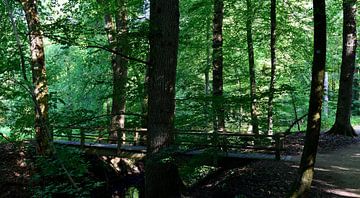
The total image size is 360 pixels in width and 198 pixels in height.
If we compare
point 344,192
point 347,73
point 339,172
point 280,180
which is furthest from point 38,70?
point 347,73

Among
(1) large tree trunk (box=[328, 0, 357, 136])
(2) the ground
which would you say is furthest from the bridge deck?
(1) large tree trunk (box=[328, 0, 357, 136])

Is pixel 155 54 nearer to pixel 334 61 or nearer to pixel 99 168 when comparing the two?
pixel 99 168

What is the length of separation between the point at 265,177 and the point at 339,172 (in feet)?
7.00

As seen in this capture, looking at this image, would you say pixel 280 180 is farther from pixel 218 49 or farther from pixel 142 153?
pixel 142 153

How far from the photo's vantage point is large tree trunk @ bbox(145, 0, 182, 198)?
703cm

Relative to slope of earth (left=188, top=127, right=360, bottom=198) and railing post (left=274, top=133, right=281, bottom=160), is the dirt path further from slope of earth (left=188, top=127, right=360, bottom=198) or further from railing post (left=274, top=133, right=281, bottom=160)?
railing post (left=274, top=133, right=281, bottom=160)

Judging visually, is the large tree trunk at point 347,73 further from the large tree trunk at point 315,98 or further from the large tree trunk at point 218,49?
the large tree trunk at point 315,98

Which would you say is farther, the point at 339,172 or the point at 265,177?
the point at 339,172

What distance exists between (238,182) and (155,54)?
4.06 m

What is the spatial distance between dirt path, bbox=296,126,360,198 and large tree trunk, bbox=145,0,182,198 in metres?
3.71

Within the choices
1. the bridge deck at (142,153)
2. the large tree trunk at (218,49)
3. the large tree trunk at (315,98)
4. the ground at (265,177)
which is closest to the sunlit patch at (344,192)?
the ground at (265,177)

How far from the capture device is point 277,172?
8914 mm

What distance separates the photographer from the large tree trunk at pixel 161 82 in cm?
703

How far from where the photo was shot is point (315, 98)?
245 inches
